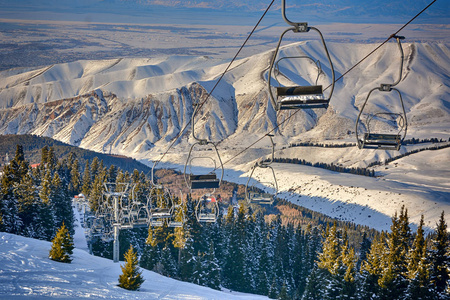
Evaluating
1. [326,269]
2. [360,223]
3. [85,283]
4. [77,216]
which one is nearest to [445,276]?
[326,269]

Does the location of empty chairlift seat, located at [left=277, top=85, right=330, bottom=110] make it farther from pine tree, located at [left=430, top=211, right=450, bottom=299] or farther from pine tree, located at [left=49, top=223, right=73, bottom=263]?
pine tree, located at [left=430, top=211, right=450, bottom=299]

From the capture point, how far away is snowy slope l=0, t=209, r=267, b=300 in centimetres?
3580

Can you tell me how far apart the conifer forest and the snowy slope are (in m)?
4.53

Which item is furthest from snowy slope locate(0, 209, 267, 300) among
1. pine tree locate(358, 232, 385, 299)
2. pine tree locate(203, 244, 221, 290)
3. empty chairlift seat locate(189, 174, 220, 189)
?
pine tree locate(203, 244, 221, 290)

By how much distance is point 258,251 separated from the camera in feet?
252

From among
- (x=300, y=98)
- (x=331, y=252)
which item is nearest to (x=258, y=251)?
(x=331, y=252)

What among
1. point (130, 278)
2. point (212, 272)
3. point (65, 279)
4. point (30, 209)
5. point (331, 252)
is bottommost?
point (212, 272)

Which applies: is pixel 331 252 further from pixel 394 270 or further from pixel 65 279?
pixel 65 279

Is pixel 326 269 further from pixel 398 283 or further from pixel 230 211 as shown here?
pixel 230 211

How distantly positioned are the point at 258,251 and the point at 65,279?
3987cm

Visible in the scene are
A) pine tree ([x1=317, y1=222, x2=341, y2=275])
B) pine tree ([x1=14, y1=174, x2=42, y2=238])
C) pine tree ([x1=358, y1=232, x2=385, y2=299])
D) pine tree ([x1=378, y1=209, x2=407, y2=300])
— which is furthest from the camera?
pine tree ([x1=14, y1=174, x2=42, y2=238])

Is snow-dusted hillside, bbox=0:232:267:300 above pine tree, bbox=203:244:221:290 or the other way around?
above

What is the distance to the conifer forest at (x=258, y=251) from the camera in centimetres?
4912

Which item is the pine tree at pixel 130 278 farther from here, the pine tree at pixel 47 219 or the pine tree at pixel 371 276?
the pine tree at pixel 47 219
